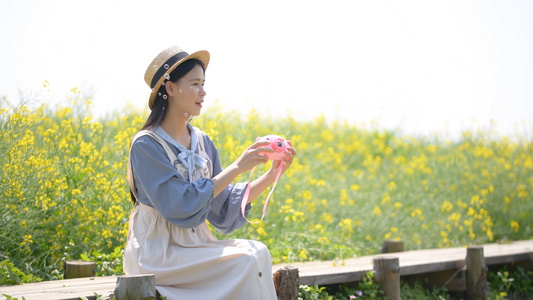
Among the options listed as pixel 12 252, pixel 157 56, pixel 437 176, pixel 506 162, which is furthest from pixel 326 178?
pixel 157 56

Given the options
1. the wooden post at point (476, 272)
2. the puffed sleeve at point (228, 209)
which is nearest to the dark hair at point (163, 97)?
the puffed sleeve at point (228, 209)

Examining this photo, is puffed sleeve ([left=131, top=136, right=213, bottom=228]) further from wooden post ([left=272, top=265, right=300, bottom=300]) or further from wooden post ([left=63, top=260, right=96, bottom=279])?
wooden post ([left=63, top=260, right=96, bottom=279])

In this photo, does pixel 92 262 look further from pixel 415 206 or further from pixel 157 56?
pixel 415 206

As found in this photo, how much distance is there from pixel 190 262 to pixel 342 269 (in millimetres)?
1762

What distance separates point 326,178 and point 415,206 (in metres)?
1.08

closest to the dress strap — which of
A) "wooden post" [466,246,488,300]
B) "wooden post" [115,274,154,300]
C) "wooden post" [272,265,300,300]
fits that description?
"wooden post" [115,274,154,300]

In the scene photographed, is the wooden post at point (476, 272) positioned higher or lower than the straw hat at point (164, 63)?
lower

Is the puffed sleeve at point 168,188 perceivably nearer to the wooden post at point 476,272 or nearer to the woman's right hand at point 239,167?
the woman's right hand at point 239,167

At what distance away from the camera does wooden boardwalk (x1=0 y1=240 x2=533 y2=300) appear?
3.04m

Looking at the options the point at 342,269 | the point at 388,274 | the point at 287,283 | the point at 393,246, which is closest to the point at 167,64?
the point at 287,283

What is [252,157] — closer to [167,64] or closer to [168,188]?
[168,188]

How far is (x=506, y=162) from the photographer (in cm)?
911

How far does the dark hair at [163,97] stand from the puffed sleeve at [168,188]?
166 mm

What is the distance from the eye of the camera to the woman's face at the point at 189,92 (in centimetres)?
287
